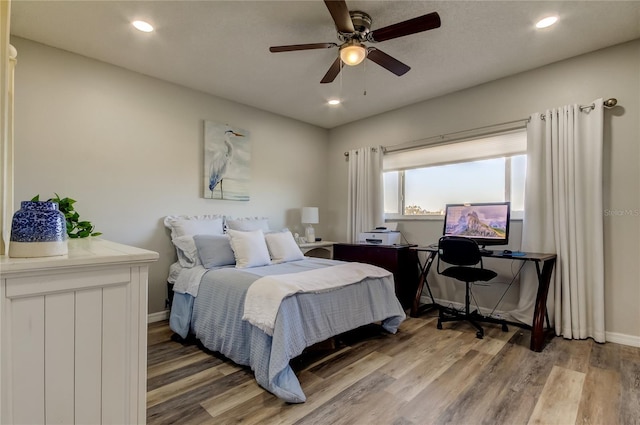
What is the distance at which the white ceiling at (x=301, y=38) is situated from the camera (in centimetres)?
226

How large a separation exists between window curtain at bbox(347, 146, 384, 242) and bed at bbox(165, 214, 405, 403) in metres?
1.42

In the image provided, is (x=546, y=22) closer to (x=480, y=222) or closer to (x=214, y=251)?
(x=480, y=222)

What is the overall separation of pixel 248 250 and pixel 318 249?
1938 millimetres

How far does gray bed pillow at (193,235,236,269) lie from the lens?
2914mm

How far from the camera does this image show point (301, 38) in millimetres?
2645

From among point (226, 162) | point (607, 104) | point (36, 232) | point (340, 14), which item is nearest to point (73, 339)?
point (36, 232)

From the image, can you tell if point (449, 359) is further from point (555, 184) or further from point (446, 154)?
point (446, 154)

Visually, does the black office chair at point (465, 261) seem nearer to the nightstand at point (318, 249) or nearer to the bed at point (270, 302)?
the bed at point (270, 302)

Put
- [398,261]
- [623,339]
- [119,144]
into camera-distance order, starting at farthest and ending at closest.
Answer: [398,261] < [119,144] < [623,339]

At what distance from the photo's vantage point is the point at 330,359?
8.14 feet

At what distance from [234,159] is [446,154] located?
264 centimetres

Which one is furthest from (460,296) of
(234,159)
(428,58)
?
(234,159)

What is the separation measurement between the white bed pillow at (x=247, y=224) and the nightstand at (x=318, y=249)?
1.89ft

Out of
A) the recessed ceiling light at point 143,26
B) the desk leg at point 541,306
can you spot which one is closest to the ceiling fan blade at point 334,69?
the recessed ceiling light at point 143,26
